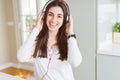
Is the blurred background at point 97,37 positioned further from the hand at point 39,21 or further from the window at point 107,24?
the hand at point 39,21

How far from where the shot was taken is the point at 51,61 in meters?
0.93

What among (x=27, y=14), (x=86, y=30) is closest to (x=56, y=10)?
(x=86, y=30)

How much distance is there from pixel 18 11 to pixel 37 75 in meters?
3.34

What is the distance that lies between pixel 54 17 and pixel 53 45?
0.15m

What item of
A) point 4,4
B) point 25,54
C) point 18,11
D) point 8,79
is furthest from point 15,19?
point 25,54

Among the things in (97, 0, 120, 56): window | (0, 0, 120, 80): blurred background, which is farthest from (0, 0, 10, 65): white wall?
(97, 0, 120, 56): window

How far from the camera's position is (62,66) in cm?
93

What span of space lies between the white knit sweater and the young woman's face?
3.3 inches

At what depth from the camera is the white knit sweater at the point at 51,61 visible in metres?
0.92

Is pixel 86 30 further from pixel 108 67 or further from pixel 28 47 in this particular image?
pixel 28 47

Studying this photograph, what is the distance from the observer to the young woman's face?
89 centimetres

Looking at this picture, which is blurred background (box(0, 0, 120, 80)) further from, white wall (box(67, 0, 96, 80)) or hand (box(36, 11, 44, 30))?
hand (box(36, 11, 44, 30))

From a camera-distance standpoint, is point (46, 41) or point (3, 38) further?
point (3, 38)

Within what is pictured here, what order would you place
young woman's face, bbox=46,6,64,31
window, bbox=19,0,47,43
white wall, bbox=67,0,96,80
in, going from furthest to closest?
window, bbox=19,0,47,43, white wall, bbox=67,0,96,80, young woman's face, bbox=46,6,64,31
